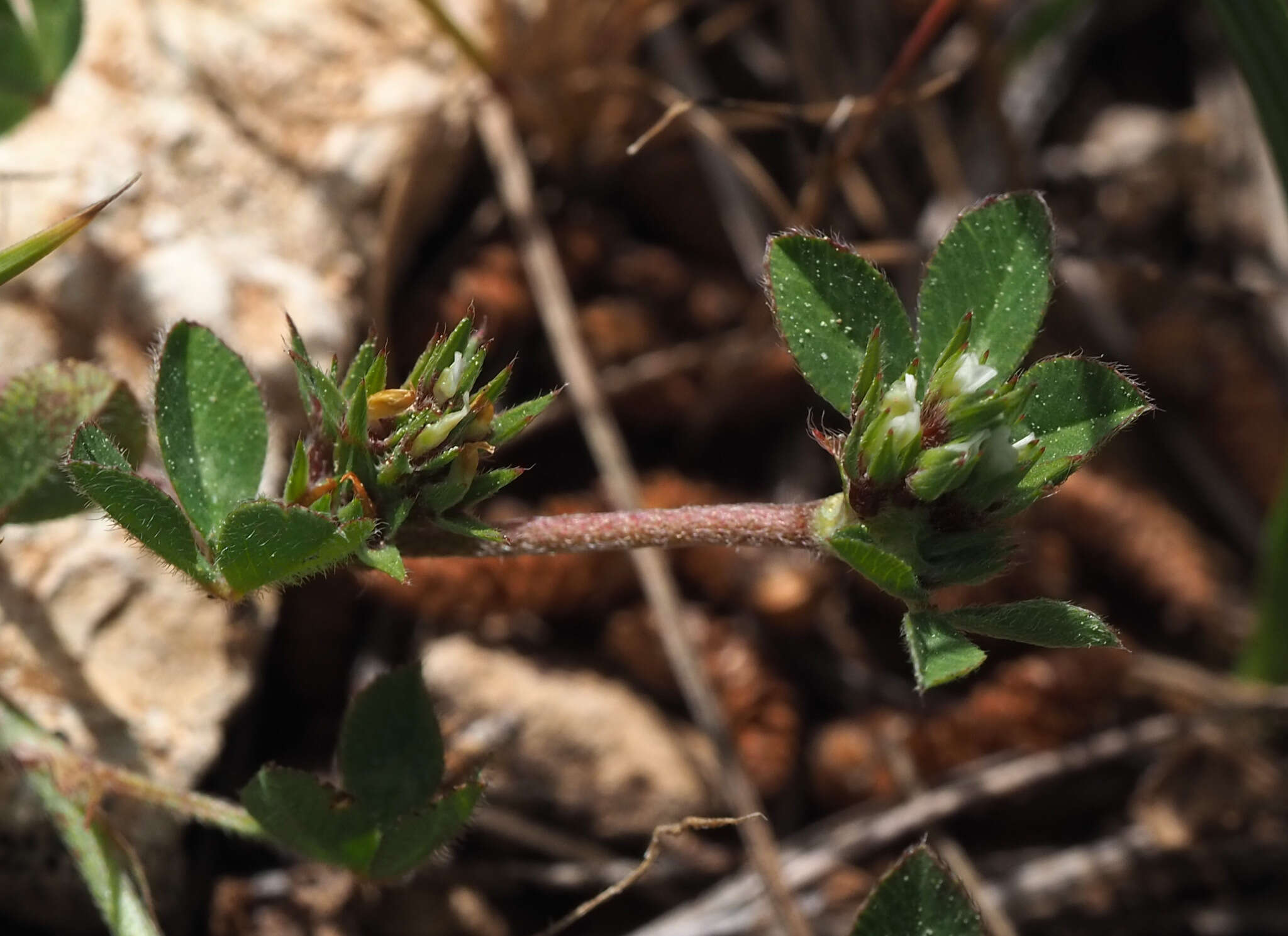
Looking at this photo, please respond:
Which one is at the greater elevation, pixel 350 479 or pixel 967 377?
pixel 350 479

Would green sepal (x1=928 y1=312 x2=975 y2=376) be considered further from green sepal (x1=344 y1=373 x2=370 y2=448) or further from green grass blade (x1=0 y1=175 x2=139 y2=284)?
green grass blade (x1=0 y1=175 x2=139 y2=284)

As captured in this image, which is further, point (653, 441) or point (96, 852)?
point (653, 441)

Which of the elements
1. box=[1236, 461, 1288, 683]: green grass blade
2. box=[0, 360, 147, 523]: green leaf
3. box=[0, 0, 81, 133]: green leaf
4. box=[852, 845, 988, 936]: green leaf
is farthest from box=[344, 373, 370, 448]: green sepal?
box=[1236, 461, 1288, 683]: green grass blade

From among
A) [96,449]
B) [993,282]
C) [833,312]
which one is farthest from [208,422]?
[993,282]

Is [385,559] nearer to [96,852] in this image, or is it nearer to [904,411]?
[904,411]

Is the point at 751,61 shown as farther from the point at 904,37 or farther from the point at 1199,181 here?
the point at 1199,181

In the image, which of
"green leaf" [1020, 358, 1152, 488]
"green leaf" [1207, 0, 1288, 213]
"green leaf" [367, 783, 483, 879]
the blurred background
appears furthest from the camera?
the blurred background
